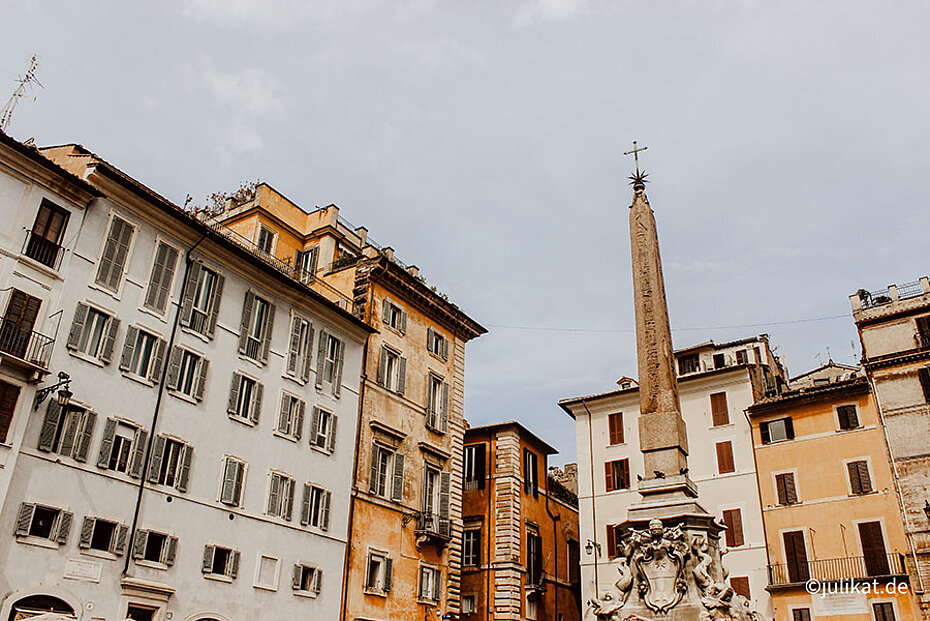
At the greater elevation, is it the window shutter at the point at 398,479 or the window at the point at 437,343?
the window at the point at 437,343

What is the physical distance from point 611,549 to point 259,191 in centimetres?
1902

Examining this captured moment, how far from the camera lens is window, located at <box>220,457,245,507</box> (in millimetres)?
18500

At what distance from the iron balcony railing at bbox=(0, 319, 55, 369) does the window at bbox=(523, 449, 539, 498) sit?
806 inches

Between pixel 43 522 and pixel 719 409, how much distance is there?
23846 millimetres

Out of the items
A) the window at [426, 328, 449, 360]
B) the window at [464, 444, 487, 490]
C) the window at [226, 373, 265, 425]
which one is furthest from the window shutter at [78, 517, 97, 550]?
the window at [464, 444, 487, 490]

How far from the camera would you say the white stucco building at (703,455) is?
90.7ft

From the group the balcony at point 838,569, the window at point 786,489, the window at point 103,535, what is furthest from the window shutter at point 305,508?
the window at point 786,489

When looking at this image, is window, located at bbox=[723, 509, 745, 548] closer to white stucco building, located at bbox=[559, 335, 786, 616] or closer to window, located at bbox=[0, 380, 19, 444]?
white stucco building, located at bbox=[559, 335, 786, 616]

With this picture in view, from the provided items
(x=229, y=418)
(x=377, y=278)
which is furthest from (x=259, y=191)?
(x=229, y=418)

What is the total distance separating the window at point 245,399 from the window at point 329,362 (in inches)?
90.4

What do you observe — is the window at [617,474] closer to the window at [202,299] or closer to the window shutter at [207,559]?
the window shutter at [207,559]

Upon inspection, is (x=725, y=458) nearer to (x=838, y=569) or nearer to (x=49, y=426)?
(x=838, y=569)

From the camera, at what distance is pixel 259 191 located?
27000 mm

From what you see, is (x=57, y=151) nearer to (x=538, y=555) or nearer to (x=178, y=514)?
(x=178, y=514)
